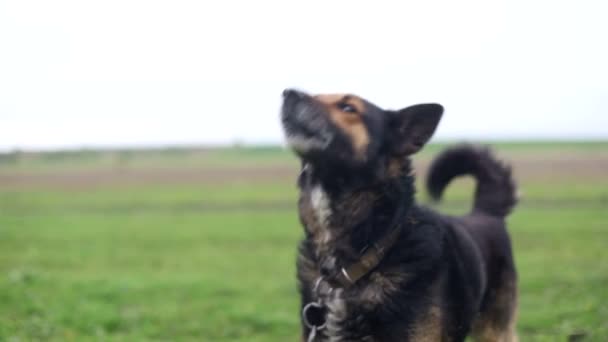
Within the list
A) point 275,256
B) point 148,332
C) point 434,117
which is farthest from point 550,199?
point 434,117

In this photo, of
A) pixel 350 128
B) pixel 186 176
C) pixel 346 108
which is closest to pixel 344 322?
pixel 350 128

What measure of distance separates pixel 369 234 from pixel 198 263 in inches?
456

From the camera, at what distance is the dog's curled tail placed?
6816 millimetres

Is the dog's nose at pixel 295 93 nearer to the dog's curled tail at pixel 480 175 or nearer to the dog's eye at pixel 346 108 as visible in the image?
the dog's eye at pixel 346 108

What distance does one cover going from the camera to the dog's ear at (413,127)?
4984mm

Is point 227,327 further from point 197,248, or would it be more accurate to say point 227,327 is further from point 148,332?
point 197,248

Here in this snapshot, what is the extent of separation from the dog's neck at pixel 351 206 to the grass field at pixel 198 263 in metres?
3.38

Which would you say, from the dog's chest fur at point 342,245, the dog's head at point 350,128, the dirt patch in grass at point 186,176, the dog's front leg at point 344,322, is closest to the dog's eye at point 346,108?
the dog's head at point 350,128

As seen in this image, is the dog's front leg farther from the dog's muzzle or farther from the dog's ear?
the dog's ear

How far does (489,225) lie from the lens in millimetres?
6395

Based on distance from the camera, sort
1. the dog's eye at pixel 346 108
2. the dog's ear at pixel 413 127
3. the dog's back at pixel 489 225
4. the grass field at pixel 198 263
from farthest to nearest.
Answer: the grass field at pixel 198 263 < the dog's back at pixel 489 225 < the dog's ear at pixel 413 127 < the dog's eye at pixel 346 108

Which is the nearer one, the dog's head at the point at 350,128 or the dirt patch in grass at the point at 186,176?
the dog's head at the point at 350,128

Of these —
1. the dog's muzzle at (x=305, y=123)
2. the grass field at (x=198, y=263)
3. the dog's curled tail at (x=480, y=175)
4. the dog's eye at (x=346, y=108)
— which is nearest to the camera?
the dog's muzzle at (x=305, y=123)

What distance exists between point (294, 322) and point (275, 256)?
7.31 m
